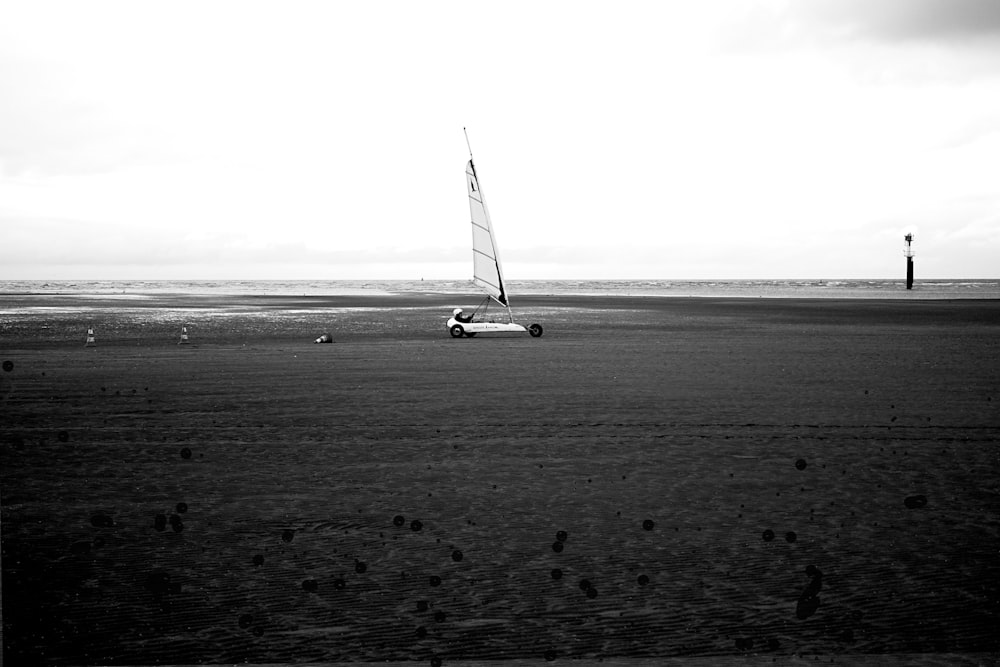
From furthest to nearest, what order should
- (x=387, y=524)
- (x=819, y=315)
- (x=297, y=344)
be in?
(x=819, y=315)
(x=297, y=344)
(x=387, y=524)

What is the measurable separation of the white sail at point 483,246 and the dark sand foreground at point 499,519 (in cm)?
1730

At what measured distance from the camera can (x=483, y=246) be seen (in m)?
37.3

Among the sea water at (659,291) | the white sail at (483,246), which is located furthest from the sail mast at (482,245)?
the sea water at (659,291)

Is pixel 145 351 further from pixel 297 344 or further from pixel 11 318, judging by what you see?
pixel 11 318

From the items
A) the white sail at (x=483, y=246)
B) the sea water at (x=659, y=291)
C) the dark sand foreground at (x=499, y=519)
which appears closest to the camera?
the dark sand foreground at (x=499, y=519)

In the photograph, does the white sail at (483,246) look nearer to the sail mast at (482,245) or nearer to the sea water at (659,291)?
the sail mast at (482,245)

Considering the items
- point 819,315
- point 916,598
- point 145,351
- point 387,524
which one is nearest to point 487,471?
point 387,524

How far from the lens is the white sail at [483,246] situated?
3656cm

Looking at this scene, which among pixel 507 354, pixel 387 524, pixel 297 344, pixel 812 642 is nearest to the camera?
pixel 812 642

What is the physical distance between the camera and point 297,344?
102 feet

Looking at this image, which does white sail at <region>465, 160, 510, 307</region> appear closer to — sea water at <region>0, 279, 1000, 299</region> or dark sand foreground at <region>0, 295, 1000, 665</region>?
dark sand foreground at <region>0, 295, 1000, 665</region>

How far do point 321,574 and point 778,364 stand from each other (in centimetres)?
1914

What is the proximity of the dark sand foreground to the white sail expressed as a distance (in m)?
17.3

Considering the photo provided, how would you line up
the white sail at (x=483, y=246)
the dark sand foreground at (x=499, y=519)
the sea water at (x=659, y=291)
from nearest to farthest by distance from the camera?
1. the dark sand foreground at (x=499, y=519)
2. the white sail at (x=483, y=246)
3. the sea water at (x=659, y=291)
